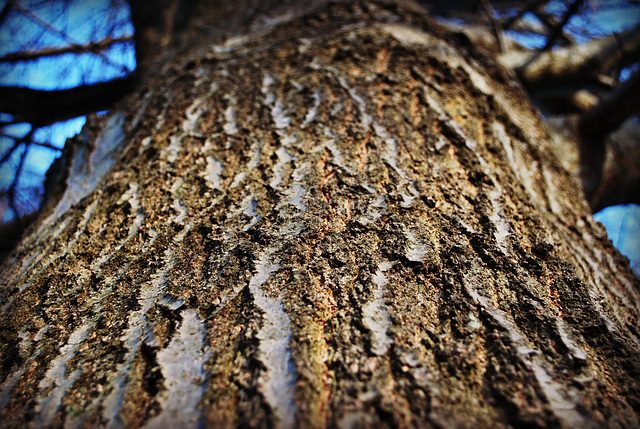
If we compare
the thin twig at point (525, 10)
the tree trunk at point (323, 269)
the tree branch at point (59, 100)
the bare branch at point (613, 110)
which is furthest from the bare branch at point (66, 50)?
the bare branch at point (613, 110)

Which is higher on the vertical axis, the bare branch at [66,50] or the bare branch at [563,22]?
the bare branch at [563,22]

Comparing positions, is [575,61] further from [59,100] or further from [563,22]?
[59,100]

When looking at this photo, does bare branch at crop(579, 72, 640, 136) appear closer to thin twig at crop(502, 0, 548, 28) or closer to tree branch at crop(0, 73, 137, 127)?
thin twig at crop(502, 0, 548, 28)

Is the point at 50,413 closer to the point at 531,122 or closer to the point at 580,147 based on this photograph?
the point at 531,122

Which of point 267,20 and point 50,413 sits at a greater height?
point 267,20

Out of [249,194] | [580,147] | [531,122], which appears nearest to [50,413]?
[249,194]

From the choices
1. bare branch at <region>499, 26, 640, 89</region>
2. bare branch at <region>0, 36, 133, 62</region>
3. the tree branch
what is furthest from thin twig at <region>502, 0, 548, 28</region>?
bare branch at <region>0, 36, 133, 62</region>

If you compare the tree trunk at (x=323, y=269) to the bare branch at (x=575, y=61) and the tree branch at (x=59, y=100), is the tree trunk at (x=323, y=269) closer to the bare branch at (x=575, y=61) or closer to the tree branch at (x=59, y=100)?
the bare branch at (x=575, y=61)
